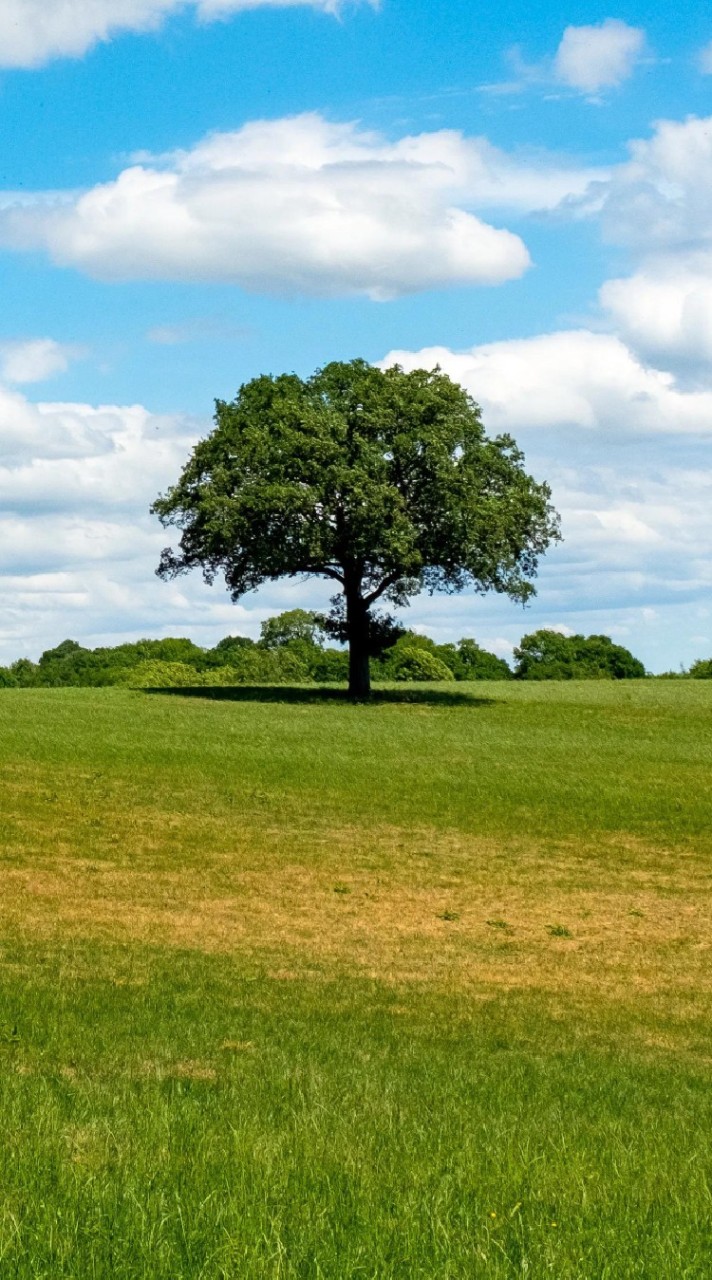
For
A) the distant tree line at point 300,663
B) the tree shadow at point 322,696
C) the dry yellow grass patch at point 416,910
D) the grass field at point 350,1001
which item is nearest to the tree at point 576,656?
the distant tree line at point 300,663

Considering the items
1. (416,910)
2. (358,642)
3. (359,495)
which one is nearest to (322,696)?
(358,642)

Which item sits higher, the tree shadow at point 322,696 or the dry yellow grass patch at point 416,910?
the tree shadow at point 322,696

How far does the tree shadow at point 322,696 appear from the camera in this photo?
60438 millimetres

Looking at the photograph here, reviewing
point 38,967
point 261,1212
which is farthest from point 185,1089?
point 38,967

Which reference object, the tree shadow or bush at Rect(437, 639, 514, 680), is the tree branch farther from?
bush at Rect(437, 639, 514, 680)

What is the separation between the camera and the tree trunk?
60844mm

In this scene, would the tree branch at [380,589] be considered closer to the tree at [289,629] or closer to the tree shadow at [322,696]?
the tree shadow at [322,696]

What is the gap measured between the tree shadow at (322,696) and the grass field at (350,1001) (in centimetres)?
1045

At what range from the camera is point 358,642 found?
202 ft

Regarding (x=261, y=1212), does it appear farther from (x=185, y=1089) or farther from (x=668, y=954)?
(x=668, y=954)

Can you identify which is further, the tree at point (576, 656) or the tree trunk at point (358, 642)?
the tree at point (576, 656)

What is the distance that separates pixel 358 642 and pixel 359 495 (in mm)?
8630

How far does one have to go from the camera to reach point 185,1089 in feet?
37.4

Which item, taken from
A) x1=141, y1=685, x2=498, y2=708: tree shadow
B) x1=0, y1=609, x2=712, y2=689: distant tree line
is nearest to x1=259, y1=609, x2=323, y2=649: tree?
x1=0, y1=609, x2=712, y2=689: distant tree line
